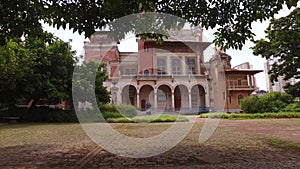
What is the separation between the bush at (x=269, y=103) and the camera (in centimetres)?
2284

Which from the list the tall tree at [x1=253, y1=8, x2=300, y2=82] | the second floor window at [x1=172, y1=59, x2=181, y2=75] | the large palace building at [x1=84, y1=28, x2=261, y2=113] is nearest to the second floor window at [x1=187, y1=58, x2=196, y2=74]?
the large palace building at [x1=84, y1=28, x2=261, y2=113]

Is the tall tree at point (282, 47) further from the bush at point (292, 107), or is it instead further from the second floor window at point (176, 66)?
the second floor window at point (176, 66)

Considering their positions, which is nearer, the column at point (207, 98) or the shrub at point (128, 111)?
the shrub at point (128, 111)

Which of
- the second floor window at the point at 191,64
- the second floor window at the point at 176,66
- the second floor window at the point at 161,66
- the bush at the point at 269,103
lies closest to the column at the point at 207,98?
the second floor window at the point at 191,64

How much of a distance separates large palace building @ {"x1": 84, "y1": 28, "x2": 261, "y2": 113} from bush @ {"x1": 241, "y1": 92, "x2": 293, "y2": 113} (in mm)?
9243

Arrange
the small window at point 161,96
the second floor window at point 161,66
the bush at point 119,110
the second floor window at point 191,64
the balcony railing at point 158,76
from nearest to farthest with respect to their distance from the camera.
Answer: the bush at point 119,110, the balcony railing at point 158,76, the small window at point 161,96, the second floor window at point 161,66, the second floor window at point 191,64

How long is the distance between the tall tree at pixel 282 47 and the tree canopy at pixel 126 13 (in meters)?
15.6

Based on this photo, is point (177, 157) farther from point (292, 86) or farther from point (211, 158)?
point (292, 86)

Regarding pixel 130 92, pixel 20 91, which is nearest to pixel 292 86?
pixel 130 92

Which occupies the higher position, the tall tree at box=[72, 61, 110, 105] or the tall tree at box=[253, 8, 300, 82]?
the tall tree at box=[253, 8, 300, 82]

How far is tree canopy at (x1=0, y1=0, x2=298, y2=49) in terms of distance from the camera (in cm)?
455

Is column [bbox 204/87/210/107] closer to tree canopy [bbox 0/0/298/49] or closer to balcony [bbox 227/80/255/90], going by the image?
balcony [bbox 227/80/255/90]

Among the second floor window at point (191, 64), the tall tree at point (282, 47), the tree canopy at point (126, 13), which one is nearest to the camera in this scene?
the tree canopy at point (126, 13)

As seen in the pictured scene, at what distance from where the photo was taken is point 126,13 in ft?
16.3
